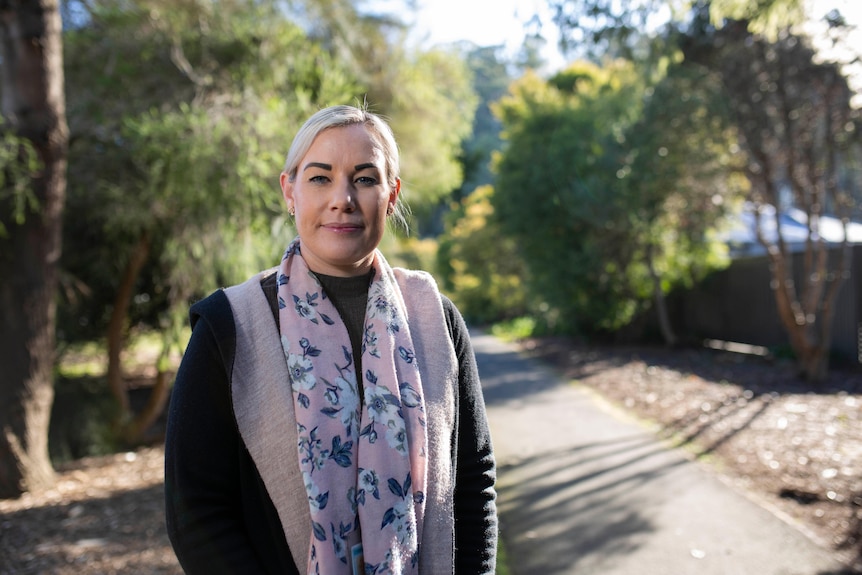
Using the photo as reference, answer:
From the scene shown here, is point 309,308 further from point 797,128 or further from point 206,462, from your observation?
point 797,128

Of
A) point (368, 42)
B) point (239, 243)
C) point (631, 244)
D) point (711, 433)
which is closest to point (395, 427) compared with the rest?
point (239, 243)

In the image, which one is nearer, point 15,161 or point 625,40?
point 15,161

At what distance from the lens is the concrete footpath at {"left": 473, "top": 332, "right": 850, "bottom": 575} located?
15.0 feet

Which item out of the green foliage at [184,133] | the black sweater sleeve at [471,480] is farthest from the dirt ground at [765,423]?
the green foliage at [184,133]

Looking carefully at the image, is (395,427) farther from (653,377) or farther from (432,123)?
(653,377)

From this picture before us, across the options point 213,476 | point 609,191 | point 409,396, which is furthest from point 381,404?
point 609,191

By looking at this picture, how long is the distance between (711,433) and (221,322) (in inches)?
286

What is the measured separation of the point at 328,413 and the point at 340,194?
0.52 metres

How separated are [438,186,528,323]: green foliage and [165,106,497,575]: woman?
22.8 m

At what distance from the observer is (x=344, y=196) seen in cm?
171

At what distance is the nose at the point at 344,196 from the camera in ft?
5.62

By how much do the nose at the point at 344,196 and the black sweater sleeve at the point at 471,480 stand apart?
1.37ft

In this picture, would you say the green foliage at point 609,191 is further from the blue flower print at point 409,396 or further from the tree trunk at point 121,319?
the blue flower print at point 409,396

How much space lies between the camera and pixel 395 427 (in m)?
1.68
